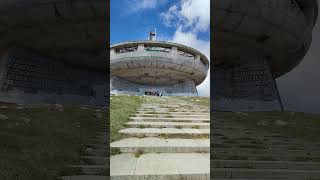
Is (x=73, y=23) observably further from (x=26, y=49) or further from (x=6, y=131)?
(x=6, y=131)

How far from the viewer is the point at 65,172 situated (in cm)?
408

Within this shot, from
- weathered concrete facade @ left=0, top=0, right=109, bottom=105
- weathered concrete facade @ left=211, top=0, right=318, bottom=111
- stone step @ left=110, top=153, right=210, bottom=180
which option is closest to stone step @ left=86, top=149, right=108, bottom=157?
stone step @ left=110, top=153, right=210, bottom=180

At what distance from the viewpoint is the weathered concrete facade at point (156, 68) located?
91.4 feet

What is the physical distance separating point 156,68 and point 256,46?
474 inches

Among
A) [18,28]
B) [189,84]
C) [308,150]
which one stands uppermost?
[18,28]

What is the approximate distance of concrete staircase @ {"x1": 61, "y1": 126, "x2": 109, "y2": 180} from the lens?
410 cm

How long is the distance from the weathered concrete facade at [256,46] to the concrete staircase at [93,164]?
10473 mm

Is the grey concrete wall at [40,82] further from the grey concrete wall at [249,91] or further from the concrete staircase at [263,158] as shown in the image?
the concrete staircase at [263,158]

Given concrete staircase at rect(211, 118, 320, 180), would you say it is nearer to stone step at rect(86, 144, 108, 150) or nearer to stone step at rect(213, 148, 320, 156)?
stone step at rect(213, 148, 320, 156)

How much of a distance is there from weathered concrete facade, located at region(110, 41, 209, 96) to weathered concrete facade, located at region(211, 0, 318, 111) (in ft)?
23.4

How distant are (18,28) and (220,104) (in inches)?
487

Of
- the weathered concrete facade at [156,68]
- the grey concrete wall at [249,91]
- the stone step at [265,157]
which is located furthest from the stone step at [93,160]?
the weathered concrete facade at [156,68]

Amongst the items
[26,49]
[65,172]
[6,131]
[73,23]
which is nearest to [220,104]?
[73,23]

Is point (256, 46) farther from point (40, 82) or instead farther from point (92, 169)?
point (92, 169)
